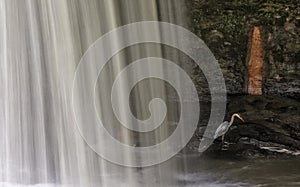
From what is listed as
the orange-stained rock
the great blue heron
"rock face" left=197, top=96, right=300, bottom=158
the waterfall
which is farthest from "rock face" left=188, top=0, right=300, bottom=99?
the waterfall

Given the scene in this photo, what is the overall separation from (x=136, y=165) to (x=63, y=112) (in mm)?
755

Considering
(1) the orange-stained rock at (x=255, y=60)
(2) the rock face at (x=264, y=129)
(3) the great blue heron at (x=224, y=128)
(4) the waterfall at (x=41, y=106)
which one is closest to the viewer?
(4) the waterfall at (x=41, y=106)

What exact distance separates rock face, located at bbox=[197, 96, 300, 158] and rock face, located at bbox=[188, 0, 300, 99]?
227mm

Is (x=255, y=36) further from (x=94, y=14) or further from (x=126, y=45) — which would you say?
(x=94, y=14)

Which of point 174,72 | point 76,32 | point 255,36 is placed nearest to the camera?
point 76,32

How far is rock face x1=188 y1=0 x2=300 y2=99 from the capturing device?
17.2 ft

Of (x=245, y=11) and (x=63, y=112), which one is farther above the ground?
(x=245, y=11)

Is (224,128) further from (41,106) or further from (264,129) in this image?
(41,106)

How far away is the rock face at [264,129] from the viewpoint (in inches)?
180

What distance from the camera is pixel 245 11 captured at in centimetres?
529

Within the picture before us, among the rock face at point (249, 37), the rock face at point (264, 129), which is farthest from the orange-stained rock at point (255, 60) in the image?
the rock face at point (264, 129)

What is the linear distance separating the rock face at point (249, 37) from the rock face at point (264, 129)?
23cm

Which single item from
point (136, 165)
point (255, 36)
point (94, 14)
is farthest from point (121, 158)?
point (255, 36)

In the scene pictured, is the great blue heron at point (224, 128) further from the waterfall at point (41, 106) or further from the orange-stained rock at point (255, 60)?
the waterfall at point (41, 106)
